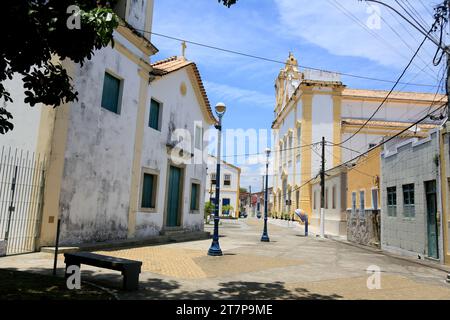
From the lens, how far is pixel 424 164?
13.5 m

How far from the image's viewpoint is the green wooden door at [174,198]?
17531 millimetres

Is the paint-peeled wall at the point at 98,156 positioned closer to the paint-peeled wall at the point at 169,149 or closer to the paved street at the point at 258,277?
the paint-peeled wall at the point at 169,149

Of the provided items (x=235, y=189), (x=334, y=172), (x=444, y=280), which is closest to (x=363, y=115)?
(x=334, y=172)

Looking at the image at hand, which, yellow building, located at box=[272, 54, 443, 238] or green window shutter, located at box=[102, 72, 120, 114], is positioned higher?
yellow building, located at box=[272, 54, 443, 238]

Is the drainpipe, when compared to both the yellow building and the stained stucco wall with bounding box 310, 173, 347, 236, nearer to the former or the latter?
the stained stucco wall with bounding box 310, 173, 347, 236

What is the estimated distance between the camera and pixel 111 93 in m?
13.3

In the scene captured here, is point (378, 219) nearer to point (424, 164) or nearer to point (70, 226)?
point (424, 164)

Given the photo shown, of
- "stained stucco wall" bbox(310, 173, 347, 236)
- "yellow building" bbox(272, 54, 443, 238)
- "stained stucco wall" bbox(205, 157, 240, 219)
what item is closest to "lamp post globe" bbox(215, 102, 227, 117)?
"stained stucco wall" bbox(310, 173, 347, 236)

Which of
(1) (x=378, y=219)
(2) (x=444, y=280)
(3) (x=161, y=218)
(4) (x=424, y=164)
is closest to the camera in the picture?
(2) (x=444, y=280)

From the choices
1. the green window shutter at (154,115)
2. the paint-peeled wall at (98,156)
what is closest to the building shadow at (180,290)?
the paint-peeled wall at (98,156)

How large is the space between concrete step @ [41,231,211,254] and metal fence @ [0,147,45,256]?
628 millimetres

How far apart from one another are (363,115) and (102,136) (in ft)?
113

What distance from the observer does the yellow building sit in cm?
3869
